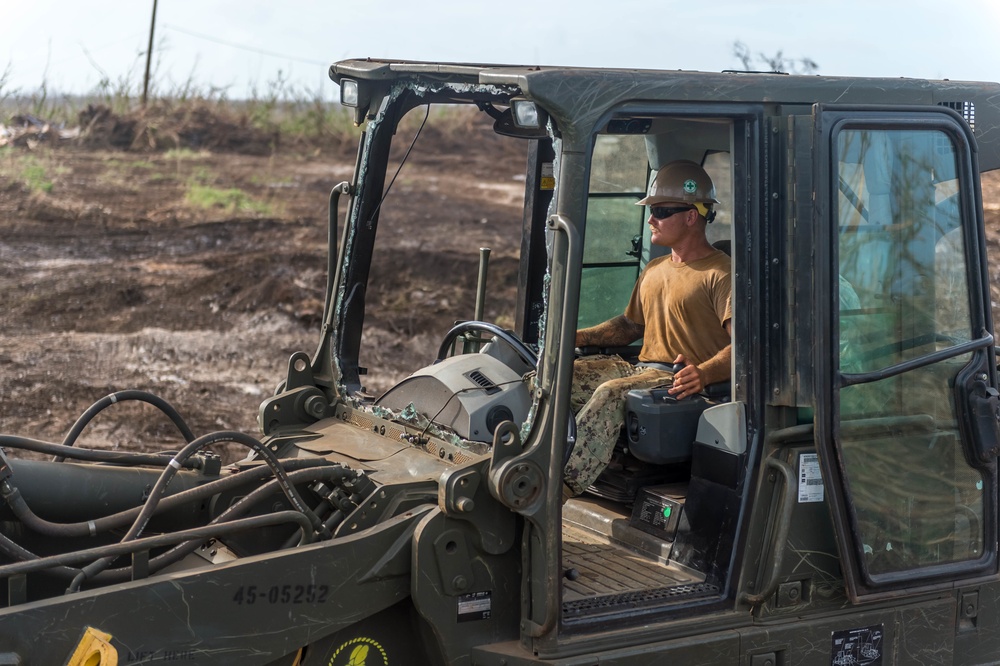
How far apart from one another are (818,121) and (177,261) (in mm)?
12354

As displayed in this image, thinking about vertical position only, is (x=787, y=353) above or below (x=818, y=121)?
below

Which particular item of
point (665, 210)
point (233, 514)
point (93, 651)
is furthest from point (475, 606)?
point (665, 210)

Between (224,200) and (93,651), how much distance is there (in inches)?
605

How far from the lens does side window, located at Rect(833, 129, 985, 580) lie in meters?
4.14

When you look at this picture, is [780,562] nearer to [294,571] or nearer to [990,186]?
[294,571]

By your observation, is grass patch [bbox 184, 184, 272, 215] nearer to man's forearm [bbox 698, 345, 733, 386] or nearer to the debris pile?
the debris pile

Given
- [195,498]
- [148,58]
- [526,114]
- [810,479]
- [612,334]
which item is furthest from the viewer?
[148,58]

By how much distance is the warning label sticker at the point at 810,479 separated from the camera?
413 cm

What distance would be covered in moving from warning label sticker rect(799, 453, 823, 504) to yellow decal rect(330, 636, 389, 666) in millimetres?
1438

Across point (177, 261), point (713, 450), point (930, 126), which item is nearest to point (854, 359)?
point (713, 450)

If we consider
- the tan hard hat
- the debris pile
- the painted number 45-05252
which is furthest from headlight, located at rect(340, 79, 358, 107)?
the debris pile

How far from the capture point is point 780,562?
13.4 feet

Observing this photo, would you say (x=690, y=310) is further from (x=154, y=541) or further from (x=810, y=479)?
(x=154, y=541)

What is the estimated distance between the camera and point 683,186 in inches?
194
